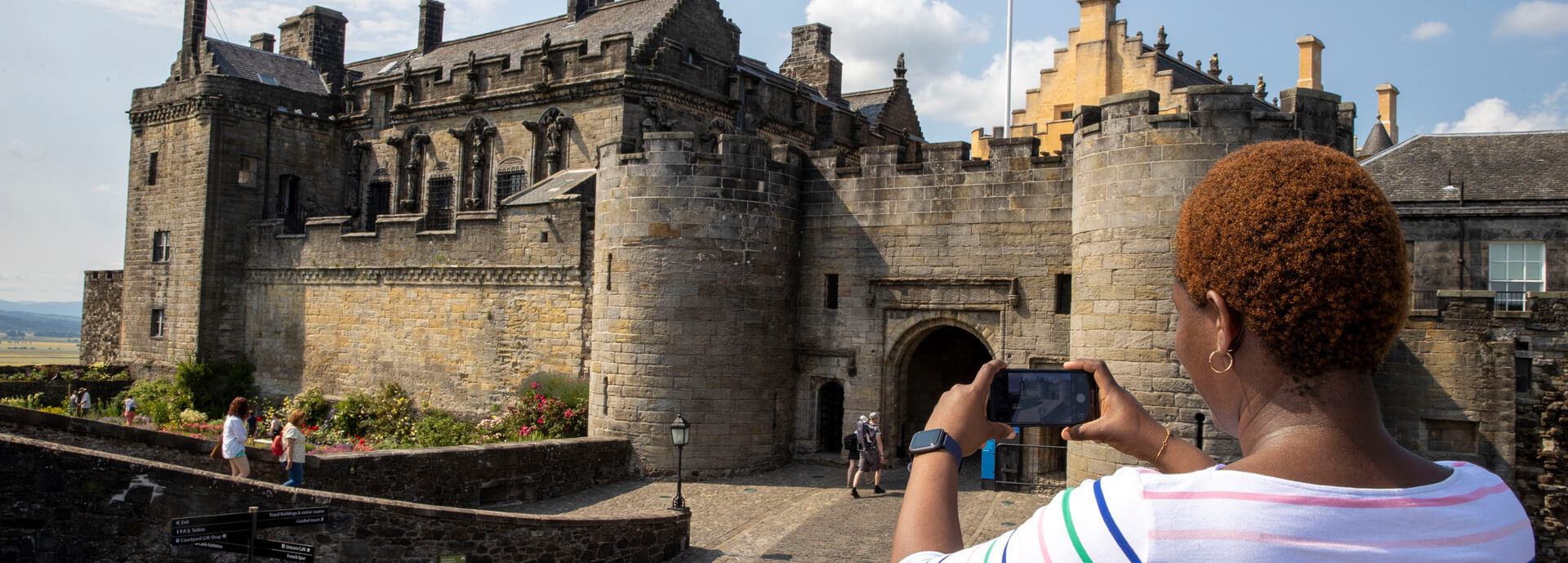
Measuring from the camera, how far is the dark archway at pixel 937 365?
67.6 ft

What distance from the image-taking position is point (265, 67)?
30.8 metres

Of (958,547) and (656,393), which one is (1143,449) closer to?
(958,547)

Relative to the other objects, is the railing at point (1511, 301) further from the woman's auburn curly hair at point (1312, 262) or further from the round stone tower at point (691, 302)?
the woman's auburn curly hair at point (1312, 262)

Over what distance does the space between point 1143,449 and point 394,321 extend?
23.9 metres

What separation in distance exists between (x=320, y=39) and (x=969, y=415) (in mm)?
35020

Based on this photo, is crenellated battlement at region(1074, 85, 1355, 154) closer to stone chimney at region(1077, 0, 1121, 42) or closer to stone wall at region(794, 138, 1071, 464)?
stone wall at region(794, 138, 1071, 464)

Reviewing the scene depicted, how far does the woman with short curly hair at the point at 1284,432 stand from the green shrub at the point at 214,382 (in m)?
29.3

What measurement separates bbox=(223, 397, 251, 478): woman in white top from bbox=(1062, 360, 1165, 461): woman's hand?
1219 centimetres

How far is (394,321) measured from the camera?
24.3 m

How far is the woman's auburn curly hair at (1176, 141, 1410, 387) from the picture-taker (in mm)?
1756

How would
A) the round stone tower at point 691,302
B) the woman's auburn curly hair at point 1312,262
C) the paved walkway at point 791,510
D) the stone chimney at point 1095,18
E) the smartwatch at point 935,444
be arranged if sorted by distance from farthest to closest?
the stone chimney at point 1095,18 < the round stone tower at point 691,302 < the paved walkway at point 791,510 < the smartwatch at point 935,444 < the woman's auburn curly hair at point 1312,262

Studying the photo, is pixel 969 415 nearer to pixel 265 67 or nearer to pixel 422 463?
pixel 422 463

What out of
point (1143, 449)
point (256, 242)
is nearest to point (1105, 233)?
point (1143, 449)

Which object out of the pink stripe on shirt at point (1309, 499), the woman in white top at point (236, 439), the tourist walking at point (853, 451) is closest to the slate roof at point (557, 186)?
the tourist walking at point (853, 451)
